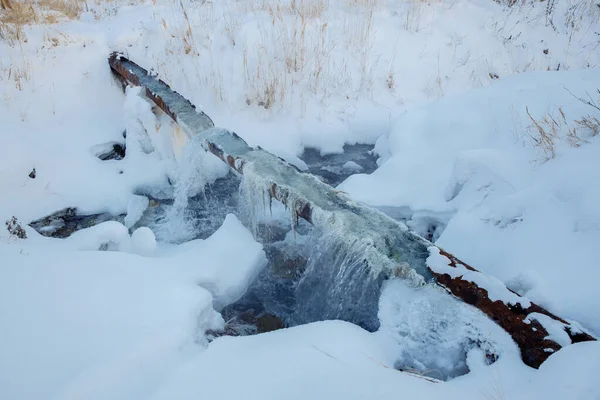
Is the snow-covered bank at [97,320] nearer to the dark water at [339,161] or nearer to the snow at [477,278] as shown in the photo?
the snow at [477,278]

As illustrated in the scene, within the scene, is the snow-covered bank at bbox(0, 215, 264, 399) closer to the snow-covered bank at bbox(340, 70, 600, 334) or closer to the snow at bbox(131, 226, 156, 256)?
the snow at bbox(131, 226, 156, 256)

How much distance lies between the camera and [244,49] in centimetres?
486

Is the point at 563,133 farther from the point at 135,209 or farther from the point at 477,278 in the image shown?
the point at 135,209

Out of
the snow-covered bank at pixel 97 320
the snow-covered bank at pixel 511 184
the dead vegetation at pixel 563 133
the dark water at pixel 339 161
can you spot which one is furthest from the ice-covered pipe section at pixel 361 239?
the dead vegetation at pixel 563 133

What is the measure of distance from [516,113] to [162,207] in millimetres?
3212

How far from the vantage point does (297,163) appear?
412 centimetres

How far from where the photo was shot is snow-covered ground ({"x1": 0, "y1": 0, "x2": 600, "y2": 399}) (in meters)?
1.54

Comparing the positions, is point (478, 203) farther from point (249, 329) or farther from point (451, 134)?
point (249, 329)

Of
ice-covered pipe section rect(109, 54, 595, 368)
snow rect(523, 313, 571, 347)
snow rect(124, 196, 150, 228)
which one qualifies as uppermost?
snow rect(523, 313, 571, 347)

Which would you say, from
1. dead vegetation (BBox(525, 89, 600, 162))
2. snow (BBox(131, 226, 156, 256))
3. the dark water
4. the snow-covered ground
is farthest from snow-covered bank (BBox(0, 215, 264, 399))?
dead vegetation (BBox(525, 89, 600, 162))

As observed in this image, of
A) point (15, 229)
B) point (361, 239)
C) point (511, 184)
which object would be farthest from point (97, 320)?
point (511, 184)

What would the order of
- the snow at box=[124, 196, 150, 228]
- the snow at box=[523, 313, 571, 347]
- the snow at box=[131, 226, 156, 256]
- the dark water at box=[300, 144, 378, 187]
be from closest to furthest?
the snow at box=[523, 313, 571, 347], the snow at box=[131, 226, 156, 256], the snow at box=[124, 196, 150, 228], the dark water at box=[300, 144, 378, 187]

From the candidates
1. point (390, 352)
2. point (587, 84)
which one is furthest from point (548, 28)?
point (390, 352)

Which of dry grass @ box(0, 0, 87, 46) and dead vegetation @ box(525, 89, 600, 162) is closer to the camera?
dead vegetation @ box(525, 89, 600, 162)
